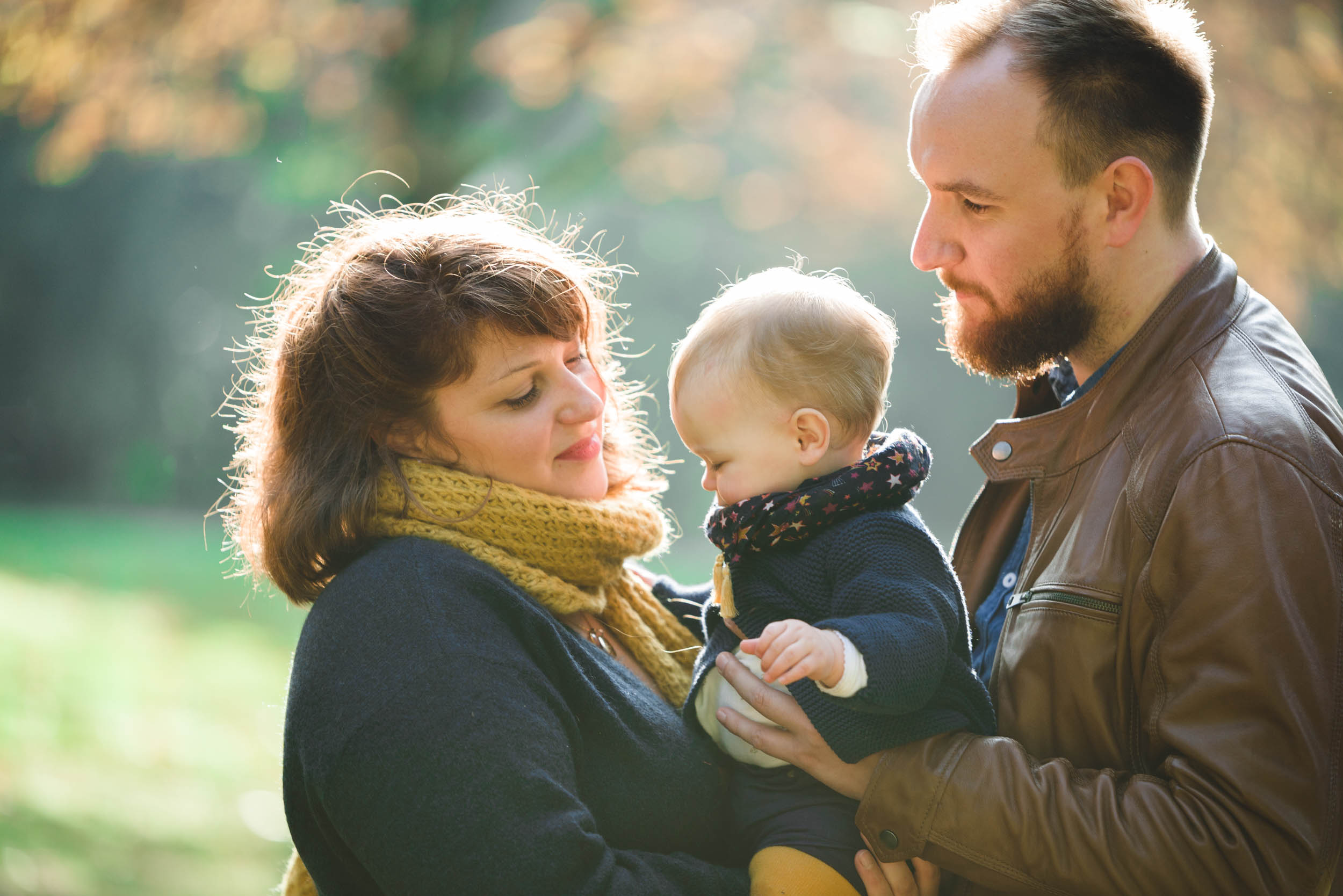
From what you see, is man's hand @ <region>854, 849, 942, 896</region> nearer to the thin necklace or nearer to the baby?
the baby

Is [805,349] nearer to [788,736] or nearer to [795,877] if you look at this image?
[788,736]

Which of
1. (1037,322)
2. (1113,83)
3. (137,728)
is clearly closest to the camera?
(1113,83)

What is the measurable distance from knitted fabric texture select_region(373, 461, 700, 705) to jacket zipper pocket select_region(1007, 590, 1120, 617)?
2.65ft

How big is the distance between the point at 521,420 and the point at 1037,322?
1.23 meters

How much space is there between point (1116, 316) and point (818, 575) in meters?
0.95

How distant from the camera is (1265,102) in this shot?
645cm

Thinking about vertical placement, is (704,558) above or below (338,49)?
below

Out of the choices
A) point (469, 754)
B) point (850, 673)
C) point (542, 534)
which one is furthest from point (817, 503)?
point (469, 754)

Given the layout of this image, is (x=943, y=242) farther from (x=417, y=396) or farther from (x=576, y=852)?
(x=576, y=852)

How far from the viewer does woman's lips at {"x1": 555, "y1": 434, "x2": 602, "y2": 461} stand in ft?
7.91

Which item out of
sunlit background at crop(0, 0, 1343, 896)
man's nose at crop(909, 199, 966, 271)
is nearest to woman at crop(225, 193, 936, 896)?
man's nose at crop(909, 199, 966, 271)

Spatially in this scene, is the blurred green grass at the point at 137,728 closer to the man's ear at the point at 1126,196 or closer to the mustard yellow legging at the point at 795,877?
the mustard yellow legging at the point at 795,877

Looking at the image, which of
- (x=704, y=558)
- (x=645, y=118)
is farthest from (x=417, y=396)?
(x=704, y=558)

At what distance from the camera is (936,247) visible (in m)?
2.55
